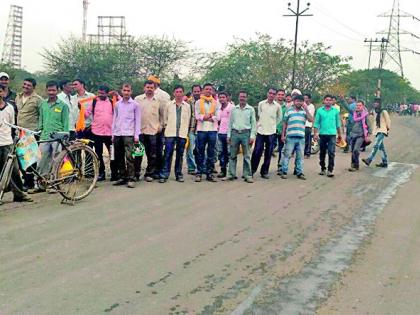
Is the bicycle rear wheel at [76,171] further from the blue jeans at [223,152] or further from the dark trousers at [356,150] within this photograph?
the dark trousers at [356,150]

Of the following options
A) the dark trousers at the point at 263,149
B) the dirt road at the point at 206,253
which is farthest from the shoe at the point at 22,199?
the dark trousers at the point at 263,149

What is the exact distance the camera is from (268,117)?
10.9 meters

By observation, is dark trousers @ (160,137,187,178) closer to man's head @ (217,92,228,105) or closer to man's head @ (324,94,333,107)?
man's head @ (217,92,228,105)

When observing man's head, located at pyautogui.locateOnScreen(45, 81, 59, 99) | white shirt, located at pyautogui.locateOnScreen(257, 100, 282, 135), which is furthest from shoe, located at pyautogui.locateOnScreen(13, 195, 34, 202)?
white shirt, located at pyautogui.locateOnScreen(257, 100, 282, 135)

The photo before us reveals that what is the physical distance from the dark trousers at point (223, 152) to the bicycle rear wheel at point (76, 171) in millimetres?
3285

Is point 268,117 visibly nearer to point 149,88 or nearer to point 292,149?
point 292,149

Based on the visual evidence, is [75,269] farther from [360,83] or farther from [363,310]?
[360,83]

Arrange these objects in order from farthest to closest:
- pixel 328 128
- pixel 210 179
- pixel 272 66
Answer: pixel 272 66, pixel 328 128, pixel 210 179

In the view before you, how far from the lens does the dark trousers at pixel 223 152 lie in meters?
10.9

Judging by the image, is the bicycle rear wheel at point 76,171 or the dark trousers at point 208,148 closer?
the bicycle rear wheel at point 76,171

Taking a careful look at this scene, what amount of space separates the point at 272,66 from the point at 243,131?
26940mm

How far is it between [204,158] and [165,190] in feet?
6.02

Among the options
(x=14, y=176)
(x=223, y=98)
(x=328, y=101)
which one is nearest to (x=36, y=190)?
(x=14, y=176)

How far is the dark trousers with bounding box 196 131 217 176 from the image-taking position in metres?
10.4
